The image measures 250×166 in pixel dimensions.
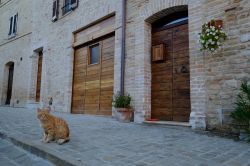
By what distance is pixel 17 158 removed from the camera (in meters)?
3.20

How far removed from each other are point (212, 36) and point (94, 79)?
A: 15.8ft

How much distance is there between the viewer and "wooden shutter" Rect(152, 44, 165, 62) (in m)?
6.20

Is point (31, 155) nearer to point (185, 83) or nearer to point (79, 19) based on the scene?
point (185, 83)

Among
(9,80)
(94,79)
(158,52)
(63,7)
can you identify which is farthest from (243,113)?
(9,80)

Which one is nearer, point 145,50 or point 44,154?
point 44,154

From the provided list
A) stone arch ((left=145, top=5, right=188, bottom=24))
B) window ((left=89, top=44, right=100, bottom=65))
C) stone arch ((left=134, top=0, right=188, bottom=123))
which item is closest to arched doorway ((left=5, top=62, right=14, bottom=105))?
window ((left=89, top=44, right=100, bottom=65))

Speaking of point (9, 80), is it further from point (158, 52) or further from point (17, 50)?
point (158, 52)

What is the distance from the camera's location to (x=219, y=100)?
4645 millimetres

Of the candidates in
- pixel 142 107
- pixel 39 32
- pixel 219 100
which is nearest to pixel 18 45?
pixel 39 32

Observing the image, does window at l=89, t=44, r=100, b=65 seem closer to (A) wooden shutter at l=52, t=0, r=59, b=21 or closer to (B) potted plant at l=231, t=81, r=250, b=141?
(A) wooden shutter at l=52, t=0, r=59, b=21

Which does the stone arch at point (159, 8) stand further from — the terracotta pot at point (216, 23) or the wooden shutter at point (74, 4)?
the wooden shutter at point (74, 4)

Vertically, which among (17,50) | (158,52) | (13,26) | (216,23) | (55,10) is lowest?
(158,52)

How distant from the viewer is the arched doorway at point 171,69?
18.7 feet

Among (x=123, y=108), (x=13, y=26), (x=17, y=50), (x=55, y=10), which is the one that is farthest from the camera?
(x=13, y=26)
